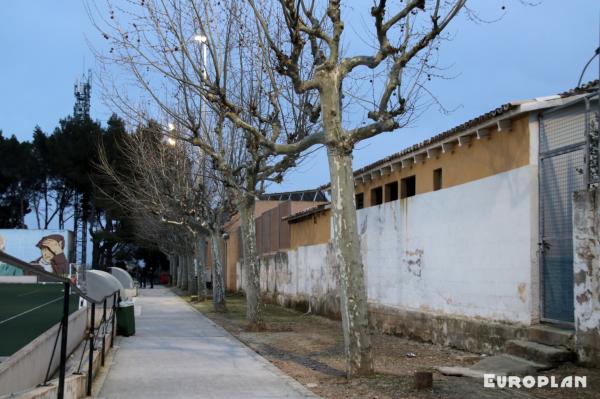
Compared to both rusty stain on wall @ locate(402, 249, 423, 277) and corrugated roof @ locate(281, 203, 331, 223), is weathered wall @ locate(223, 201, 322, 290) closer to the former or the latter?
corrugated roof @ locate(281, 203, 331, 223)

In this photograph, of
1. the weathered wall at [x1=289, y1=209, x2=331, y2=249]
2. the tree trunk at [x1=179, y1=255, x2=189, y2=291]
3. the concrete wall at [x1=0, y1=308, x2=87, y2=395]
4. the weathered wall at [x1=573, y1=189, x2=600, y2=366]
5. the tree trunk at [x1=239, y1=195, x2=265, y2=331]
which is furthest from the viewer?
the tree trunk at [x1=179, y1=255, x2=189, y2=291]

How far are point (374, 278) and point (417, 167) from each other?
382 centimetres

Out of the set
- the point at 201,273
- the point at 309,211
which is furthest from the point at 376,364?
the point at 201,273

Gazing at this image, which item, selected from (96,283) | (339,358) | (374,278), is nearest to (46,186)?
(96,283)

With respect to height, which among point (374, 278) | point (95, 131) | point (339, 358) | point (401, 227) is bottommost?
point (339, 358)

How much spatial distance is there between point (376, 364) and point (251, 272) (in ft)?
22.6

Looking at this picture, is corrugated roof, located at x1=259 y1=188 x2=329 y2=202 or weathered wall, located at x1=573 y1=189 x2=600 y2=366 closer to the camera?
weathered wall, located at x1=573 y1=189 x2=600 y2=366

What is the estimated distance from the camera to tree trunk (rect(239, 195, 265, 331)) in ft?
57.0

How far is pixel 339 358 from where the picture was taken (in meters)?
12.4

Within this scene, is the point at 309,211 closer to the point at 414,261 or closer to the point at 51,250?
the point at 414,261

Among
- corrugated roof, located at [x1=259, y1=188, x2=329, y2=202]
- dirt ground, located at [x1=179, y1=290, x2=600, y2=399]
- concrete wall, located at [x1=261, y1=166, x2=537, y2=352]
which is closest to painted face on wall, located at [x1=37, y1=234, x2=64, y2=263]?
corrugated roof, located at [x1=259, y1=188, x2=329, y2=202]

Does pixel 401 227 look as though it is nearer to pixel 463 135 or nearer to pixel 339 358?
pixel 463 135

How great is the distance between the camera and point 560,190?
10.4m

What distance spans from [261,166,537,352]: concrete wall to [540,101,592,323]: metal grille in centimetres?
28
